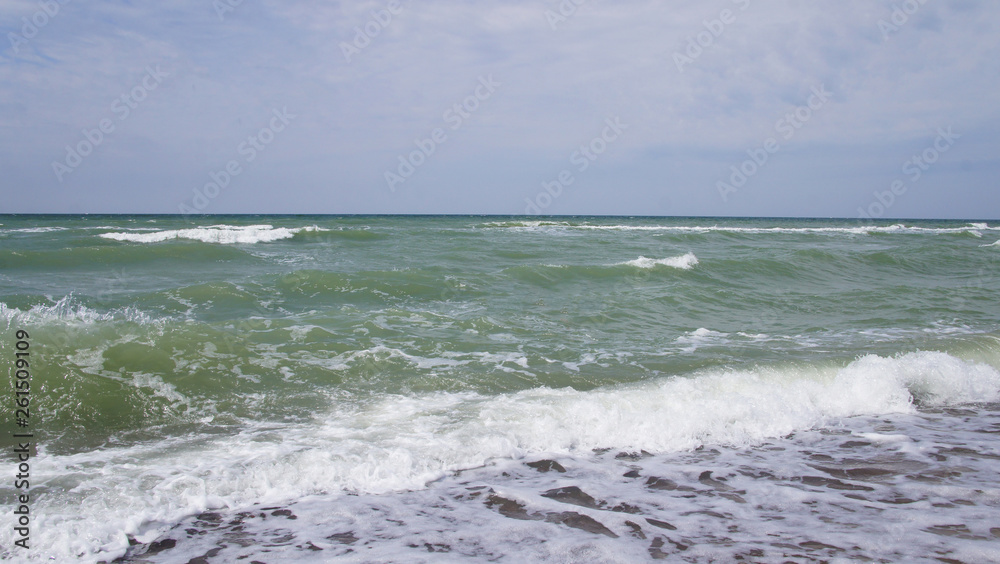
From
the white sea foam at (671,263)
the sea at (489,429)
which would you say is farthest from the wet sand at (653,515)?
the white sea foam at (671,263)

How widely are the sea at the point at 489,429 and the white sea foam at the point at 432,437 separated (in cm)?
2

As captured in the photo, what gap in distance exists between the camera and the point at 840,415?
577cm

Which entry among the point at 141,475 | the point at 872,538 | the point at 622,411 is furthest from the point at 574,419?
the point at 141,475

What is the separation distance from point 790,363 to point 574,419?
3.36m

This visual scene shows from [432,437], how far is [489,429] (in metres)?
0.49

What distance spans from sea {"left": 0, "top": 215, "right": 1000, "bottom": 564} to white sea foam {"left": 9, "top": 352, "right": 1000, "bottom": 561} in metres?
0.02

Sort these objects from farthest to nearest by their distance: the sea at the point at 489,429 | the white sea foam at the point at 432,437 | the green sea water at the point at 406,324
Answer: the green sea water at the point at 406,324 < the white sea foam at the point at 432,437 < the sea at the point at 489,429

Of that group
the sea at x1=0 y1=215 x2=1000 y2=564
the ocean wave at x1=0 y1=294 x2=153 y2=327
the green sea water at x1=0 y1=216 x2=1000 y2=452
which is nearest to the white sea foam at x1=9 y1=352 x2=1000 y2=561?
the sea at x1=0 y1=215 x2=1000 y2=564

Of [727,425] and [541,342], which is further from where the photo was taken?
[541,342]

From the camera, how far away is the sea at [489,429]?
10.9 feet

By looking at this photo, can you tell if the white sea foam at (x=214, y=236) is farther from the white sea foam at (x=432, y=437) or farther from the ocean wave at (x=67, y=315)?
the white sea foam at (x=432, y=437)

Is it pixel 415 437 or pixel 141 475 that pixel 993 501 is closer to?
pixel 415 437

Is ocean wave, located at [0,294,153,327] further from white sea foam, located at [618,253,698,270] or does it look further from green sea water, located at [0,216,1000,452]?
white sea foam, located at [618,253,698,270]

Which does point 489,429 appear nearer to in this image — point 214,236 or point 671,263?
point 671,263
